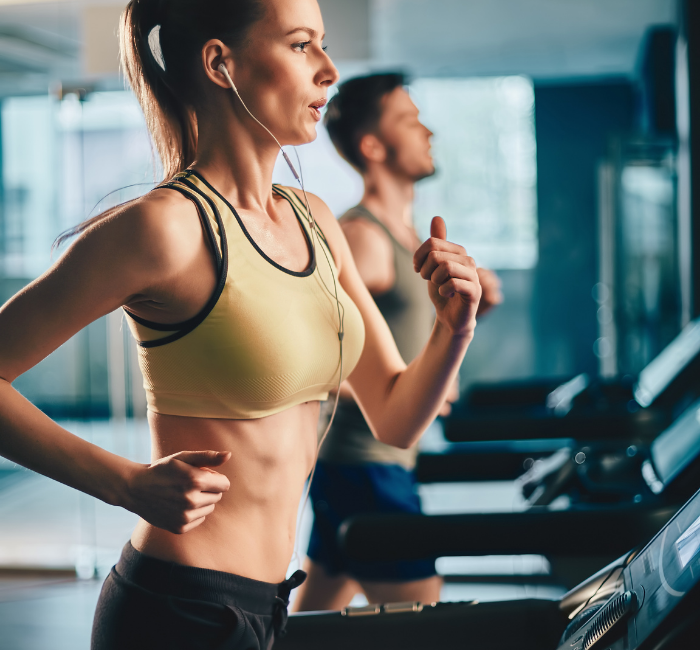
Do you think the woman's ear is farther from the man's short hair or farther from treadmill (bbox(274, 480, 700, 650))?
the man's short hair

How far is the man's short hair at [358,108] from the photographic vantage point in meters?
1.90

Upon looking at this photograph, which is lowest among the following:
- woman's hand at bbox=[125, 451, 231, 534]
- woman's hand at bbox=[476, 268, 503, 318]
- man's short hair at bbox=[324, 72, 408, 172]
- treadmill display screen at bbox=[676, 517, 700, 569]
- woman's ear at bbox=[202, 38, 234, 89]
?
treadmill display screen at bbox=[676, 517, 700, 569]

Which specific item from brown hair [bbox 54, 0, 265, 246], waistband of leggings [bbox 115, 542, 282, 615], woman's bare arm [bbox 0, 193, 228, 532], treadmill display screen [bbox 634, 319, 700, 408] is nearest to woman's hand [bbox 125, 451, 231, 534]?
woman's bare arm [bbox 0, 193, 228, 532]

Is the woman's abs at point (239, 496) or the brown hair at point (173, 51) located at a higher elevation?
the brown hair at point (173, 51)

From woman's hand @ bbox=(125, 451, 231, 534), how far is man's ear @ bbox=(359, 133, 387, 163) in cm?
134

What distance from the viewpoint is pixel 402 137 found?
191 centimetres

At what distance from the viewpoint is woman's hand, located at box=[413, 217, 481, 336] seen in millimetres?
857

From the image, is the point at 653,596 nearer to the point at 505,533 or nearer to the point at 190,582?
the point at 190,582

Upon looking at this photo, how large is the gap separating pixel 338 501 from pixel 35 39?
3031mm

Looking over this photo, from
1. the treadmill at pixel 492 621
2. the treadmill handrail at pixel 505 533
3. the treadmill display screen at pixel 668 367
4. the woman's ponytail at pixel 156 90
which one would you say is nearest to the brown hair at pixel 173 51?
the woman's ponytail at pixel 156 90

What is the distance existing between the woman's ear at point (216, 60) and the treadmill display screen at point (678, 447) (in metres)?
1.18

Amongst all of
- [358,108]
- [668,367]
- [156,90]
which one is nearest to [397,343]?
[358,108]

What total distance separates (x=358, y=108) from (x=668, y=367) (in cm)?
143

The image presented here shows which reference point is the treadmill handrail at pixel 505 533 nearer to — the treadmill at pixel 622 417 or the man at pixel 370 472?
the man at pixel 370 472
